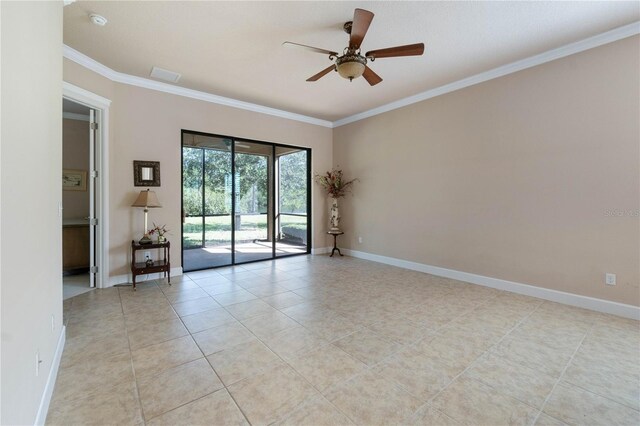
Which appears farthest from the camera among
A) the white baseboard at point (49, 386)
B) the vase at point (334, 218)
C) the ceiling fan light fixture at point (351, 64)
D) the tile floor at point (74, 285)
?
the vase at point (334, 218)

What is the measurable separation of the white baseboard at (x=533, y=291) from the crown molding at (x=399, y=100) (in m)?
2.91

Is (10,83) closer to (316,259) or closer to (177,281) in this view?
(177,281)

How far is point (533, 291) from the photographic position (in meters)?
3.80

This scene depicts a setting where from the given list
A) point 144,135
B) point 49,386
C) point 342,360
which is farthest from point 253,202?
point 49,386

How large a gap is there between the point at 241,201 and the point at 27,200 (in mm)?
4165

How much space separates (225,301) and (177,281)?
1351 millimetres

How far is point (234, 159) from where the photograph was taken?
17.9 ft

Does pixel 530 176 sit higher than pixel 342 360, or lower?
higher

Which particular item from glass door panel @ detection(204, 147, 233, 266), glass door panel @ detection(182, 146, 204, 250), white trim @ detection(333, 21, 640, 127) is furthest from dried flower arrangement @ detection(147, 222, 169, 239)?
white trim @ detection(333, 21, 640, 127)

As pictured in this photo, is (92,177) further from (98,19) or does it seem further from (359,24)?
(359,24)

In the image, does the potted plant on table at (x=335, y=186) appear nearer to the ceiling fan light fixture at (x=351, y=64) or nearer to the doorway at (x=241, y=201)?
the doorway at (x=241, y=201)

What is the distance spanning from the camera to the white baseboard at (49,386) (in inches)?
62.8

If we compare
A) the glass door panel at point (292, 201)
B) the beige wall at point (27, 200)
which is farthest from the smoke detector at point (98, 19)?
the glass door panel at point (292, 201)

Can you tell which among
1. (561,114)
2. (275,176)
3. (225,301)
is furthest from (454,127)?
(225,301)
